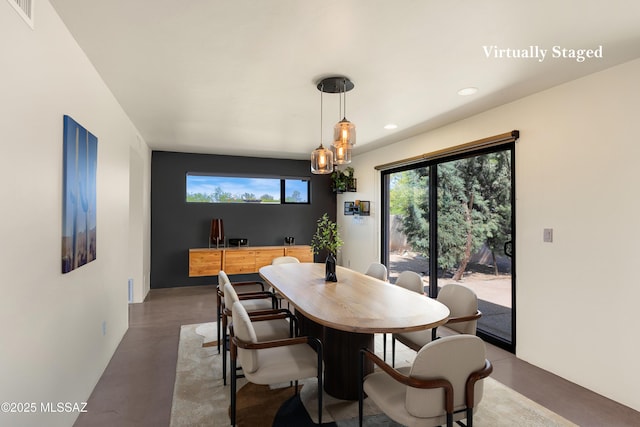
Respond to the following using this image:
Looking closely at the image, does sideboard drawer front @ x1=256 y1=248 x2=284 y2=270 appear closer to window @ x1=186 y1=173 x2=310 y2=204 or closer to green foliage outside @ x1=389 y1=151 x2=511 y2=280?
window @ x1=186 y1=173 x2=310 y2=204

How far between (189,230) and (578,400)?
19.4ft

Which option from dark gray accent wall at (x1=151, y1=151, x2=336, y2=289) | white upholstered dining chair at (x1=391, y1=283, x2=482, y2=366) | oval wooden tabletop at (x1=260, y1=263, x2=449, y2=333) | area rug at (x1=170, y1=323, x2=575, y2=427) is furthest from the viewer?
dark gray accent wall at (x1=151, y1=151, x2=336, y2=289)

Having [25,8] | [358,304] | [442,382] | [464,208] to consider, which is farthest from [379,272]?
[25,8]

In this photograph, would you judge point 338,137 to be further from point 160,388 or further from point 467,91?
point 160,388

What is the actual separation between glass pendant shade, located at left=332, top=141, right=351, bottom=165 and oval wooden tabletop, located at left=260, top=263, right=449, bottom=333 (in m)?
1.14

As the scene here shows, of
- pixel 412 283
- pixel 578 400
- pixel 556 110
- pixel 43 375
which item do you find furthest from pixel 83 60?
pixel 578 400

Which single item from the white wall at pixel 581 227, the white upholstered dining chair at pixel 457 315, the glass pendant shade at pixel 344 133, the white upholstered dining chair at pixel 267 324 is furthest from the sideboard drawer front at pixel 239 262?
the white wall at pixel 581 227

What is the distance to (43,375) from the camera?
1.78m

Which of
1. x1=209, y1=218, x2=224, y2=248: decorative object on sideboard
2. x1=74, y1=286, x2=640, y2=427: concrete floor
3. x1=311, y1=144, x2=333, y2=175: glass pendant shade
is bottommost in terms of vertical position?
x1=74, y1=286, x2=640, y2=427: concrete floor

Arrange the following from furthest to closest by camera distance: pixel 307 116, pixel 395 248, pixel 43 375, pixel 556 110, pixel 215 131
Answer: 1. pixel 395 248
2. pixel 215 131
3. pixel 307 116
4. pixel 556 110
5. pixel 43 375

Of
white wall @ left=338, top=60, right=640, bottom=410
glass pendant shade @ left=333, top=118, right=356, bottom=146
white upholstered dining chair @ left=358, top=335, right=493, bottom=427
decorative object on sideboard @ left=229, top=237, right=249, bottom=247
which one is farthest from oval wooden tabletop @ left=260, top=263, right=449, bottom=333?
decorative object on sideboard @ left=229, top=237, right=249, bottom=247

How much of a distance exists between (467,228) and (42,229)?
4.00 meters

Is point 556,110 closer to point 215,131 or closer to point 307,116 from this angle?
point 307,116

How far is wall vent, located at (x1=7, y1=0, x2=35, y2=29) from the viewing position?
4.92 feet
